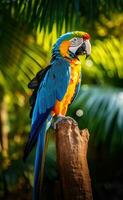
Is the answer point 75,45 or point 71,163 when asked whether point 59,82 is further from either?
point 71,163

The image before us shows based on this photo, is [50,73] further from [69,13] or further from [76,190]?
[69,13]

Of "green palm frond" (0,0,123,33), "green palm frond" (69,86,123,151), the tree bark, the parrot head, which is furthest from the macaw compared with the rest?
"green palm frond" (69,86,123,151)

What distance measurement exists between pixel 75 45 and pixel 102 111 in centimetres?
160

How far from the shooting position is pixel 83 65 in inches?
193

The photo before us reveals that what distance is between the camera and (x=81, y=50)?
8.76 feet

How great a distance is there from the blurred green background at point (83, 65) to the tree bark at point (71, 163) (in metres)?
1.42

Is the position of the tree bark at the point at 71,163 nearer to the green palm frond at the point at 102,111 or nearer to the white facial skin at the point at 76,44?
the white facial skin at the point at 76,44

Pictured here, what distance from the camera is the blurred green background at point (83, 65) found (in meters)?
3.93

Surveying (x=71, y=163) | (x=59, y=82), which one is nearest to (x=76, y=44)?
(x=59, y=82)

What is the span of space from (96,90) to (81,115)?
12.1 inches

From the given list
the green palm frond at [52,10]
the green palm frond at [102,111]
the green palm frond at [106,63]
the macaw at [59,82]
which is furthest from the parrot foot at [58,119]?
the green palm frond at [106,63]

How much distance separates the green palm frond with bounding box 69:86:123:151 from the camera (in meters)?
4.16

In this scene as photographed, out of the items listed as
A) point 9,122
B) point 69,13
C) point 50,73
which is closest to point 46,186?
point 9,122

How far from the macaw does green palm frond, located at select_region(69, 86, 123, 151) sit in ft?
4.94
